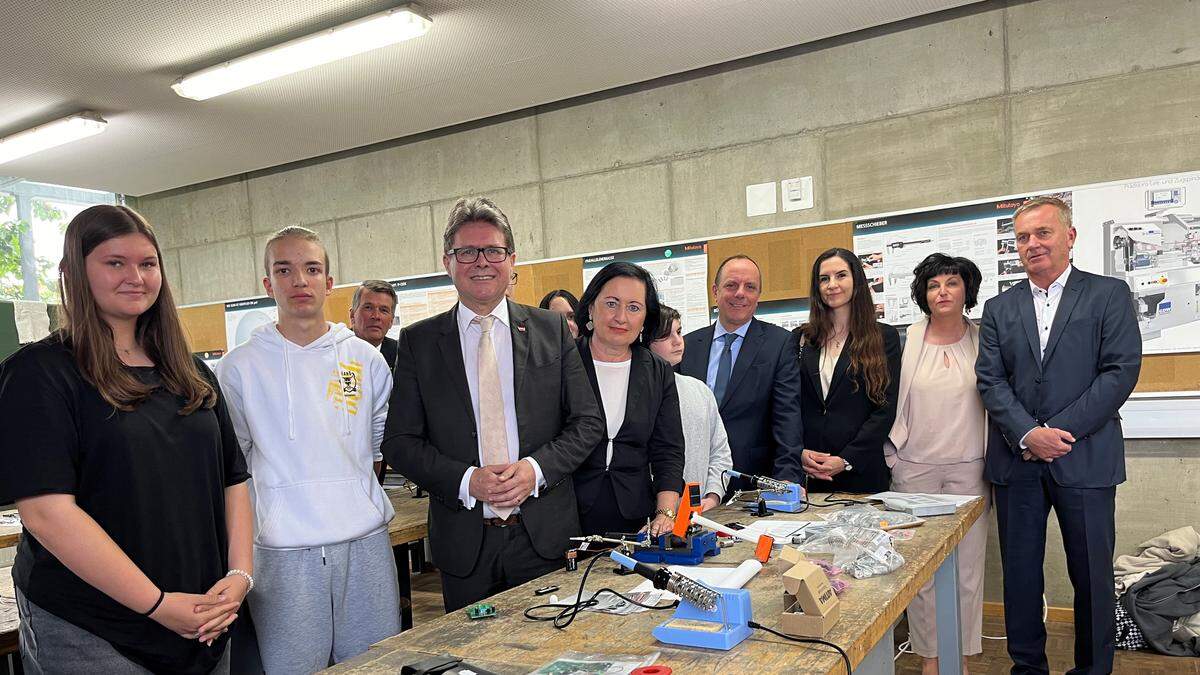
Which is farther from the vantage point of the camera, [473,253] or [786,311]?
[786,311]

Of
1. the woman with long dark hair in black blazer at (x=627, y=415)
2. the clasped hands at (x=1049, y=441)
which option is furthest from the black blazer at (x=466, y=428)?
the clasped hands at (x=1049, y=441)

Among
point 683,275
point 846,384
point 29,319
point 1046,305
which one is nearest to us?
point 1046,305

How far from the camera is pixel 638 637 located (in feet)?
5.06

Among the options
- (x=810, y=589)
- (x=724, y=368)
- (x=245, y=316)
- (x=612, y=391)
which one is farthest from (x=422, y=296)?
(x=810, y=589)

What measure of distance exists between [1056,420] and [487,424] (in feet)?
7.43

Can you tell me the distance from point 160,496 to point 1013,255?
420 cm

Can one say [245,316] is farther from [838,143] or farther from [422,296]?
[838,143]

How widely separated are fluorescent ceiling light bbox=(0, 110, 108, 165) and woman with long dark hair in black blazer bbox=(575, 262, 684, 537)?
4496 millimetres

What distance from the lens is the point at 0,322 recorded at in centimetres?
371

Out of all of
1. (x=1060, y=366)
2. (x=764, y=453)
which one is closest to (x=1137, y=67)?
(x=1060, y=366)

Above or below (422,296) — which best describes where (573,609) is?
below

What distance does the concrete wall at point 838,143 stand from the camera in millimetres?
3986

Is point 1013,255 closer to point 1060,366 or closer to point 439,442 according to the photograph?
point 1060,366

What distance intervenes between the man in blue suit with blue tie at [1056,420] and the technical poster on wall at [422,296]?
13.5 ft
